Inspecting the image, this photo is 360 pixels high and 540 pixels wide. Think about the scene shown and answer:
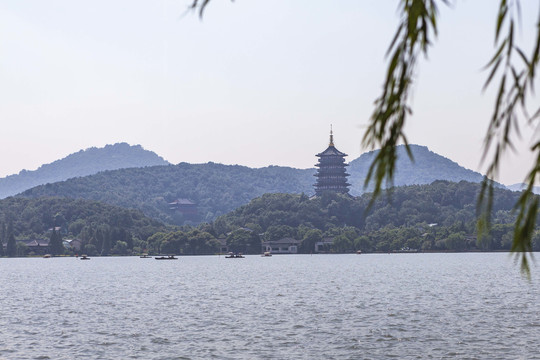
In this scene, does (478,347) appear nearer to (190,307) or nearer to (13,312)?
(190,307)

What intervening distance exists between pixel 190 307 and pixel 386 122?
60.7 metres

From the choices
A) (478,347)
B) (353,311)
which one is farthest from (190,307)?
(478,347)

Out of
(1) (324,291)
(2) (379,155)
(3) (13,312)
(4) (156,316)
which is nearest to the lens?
(2) (379,155)

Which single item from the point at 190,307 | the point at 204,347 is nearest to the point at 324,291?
the point at 190,307

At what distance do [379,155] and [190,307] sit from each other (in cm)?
6070

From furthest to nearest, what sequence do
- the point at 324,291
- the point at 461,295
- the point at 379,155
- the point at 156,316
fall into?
the point at 324,291 → the point at 461,295 → the point at 156,316 → the point at 379,155

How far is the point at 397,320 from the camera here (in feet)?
178

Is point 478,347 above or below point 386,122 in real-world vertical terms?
below

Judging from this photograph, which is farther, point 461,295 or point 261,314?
point 461,295

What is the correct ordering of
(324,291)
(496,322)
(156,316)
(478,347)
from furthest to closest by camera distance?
1. (324,291)
2. (156,316)
3. (496,322)
4. (478,347)

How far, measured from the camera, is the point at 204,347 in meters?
41.8

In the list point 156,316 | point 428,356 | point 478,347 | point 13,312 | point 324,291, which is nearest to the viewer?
point 428,356

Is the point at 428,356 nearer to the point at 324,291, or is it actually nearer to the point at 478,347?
the point at 478,347

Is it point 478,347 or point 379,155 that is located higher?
point 379,155
